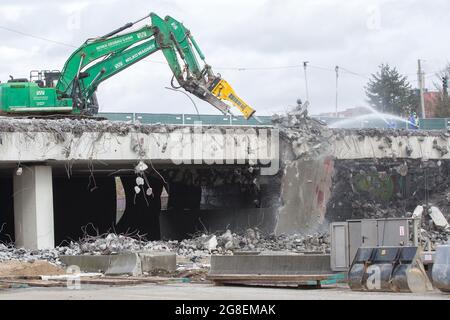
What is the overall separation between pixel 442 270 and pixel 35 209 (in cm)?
1861

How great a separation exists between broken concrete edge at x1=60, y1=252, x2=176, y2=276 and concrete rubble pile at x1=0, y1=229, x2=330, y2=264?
4116 millimetres

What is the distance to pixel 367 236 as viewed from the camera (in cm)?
2209

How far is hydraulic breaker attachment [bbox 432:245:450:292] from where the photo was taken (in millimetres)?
18578

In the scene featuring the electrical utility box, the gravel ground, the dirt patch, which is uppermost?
the electrical utility box

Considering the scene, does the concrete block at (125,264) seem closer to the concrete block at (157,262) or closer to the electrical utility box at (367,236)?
the concrete block at (157,262)

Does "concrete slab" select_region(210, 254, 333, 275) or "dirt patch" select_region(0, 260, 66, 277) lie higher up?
"concrete slab" select_region(210, 254, 333, 275)

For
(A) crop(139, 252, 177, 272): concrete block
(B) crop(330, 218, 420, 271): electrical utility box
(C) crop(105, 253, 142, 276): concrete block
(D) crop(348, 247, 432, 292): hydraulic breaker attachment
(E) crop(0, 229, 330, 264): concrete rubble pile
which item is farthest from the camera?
(E) crop(0, 229, 330, 264): concrete rubble pile

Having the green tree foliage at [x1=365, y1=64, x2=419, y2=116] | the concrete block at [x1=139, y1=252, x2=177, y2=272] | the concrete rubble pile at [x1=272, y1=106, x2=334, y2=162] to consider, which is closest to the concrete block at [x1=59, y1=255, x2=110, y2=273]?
the concrete block at [x1=139, y1=252, x2=177, y2=272]

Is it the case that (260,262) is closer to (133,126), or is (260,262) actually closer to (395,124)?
(133,126)

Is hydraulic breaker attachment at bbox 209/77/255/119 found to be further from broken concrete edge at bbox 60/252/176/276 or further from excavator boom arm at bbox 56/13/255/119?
broken concrete edge at bbox 60/252/176/276

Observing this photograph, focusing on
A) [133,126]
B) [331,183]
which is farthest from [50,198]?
[331,183]

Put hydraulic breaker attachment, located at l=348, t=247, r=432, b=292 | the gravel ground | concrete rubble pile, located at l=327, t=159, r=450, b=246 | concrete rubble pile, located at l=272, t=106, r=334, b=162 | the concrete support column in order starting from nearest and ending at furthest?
the gravel ground < hydraulic breaker attachment, located at l=348, t=247, r=432, b=292 < the concrete support column < concrete rubble pile, located at l=272, t=106, r=334, b=162 < concrete rubble pile, located at l=327, t=159, r=450, b=246

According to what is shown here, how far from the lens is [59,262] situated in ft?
93.6

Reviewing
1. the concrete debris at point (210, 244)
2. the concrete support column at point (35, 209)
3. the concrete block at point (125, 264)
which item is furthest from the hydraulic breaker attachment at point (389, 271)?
the concrete support column at point (35, 209)
